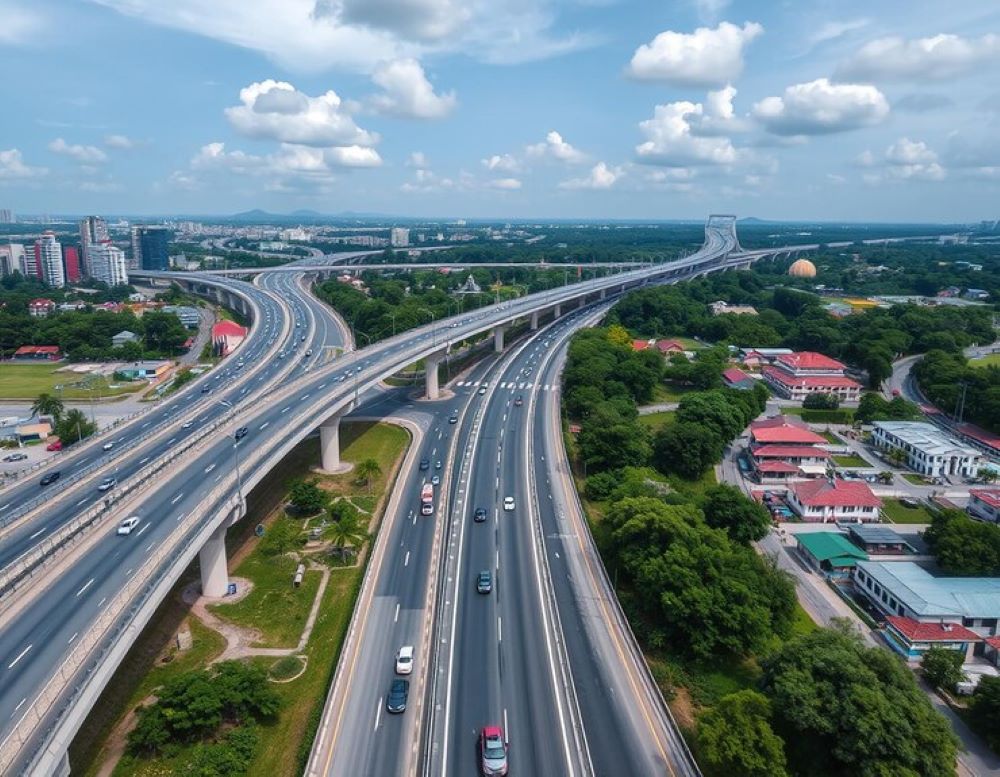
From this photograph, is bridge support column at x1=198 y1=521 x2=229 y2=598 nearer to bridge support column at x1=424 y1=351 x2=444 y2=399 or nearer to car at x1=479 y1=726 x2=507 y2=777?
car at x1=479 y1=726 x2=507 y2=777

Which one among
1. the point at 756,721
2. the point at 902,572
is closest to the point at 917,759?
the point at 756,721

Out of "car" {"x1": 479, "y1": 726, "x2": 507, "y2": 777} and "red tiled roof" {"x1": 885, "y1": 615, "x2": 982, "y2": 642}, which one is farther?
"red tiled roof" {"x1": 885, "y1": 615, "x2": 982, "y2": 642}

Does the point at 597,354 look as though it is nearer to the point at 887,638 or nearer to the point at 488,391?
the point at 488,391

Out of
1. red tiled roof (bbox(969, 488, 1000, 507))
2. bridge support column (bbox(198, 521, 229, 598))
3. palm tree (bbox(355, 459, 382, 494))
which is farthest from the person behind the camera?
palm tree (bbox(355, 459, 382, 494))

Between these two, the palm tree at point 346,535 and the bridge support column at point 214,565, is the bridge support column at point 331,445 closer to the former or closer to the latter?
the palm tree at point 346,535

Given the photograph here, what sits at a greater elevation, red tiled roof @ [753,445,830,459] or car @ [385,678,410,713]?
red tiled roof @ [753,445,830,459]

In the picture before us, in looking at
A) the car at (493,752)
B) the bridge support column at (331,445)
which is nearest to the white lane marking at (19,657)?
the car at (493,752)

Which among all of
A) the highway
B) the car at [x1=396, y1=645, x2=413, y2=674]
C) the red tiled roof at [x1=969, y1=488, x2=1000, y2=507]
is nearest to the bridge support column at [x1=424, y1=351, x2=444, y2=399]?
the highway
